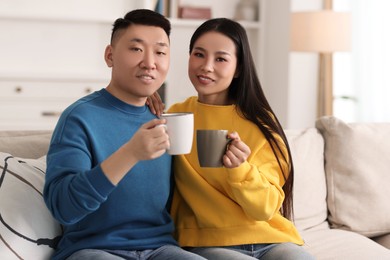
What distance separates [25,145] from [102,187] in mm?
668

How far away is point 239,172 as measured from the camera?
1.80m

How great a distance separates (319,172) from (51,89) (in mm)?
2859

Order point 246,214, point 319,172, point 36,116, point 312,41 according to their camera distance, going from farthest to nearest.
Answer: point 36,116
point 312,41
point 319,172
point 246,214

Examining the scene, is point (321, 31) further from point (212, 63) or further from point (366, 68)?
point (212, 63)

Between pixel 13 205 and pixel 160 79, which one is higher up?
pixel 160 79

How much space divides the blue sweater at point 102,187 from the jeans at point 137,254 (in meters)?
0.02

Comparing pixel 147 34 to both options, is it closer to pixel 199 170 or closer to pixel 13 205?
pixel 199 170

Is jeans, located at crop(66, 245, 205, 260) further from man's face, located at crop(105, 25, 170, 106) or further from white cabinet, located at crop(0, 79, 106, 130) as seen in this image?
white cabinet, located at crop(0, 79, 106, 130)

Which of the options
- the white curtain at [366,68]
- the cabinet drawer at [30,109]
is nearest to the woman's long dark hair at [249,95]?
the white curtain at [366,68]

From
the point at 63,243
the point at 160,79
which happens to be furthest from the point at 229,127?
the point at 63,243

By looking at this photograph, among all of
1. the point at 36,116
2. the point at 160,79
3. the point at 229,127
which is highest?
the point at 160,79

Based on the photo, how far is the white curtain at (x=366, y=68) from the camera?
4594 mm

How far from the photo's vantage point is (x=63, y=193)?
1.57 metres

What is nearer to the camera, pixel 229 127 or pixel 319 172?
pixel 229 127
